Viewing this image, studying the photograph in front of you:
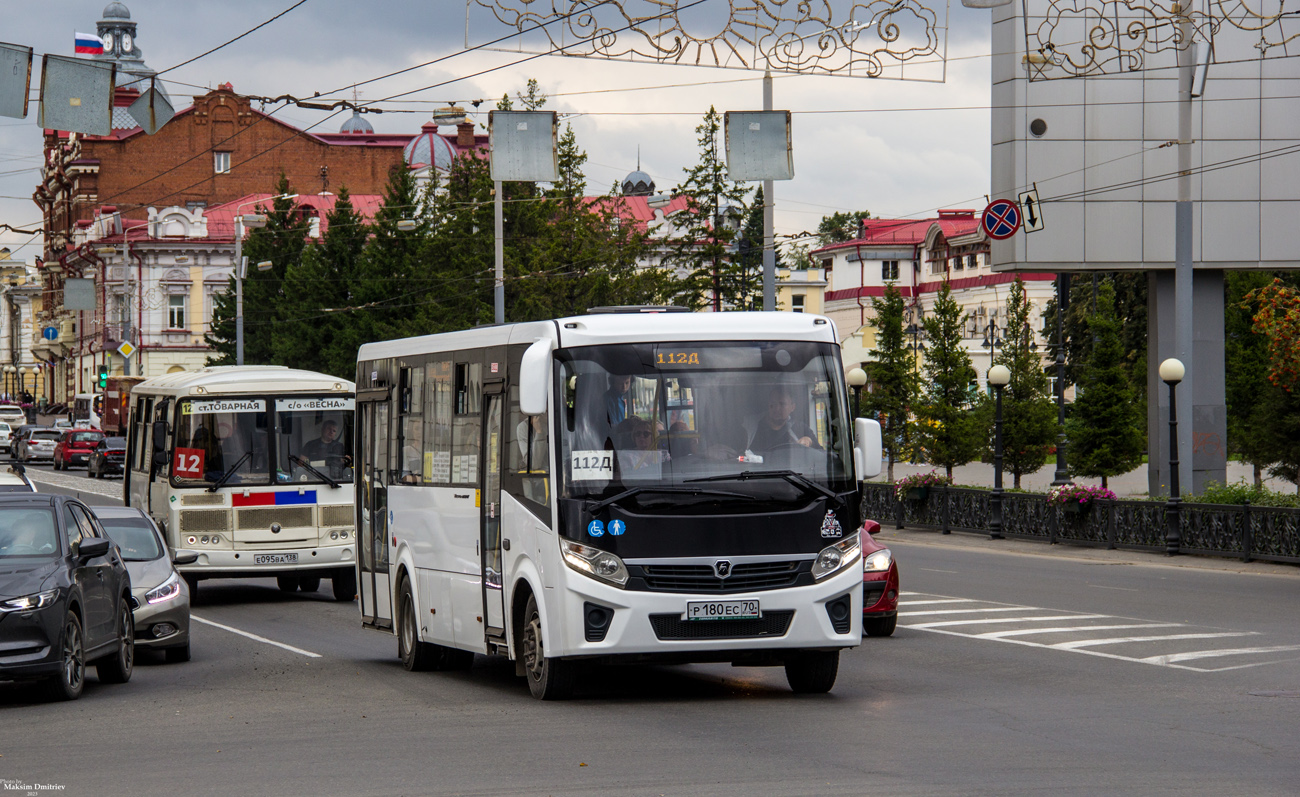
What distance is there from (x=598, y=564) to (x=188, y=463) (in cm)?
1230

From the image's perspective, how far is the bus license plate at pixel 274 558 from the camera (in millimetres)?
22344

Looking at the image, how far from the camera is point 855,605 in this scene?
1192 centimetres

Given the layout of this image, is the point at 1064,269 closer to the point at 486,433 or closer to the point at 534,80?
the point at 486,433

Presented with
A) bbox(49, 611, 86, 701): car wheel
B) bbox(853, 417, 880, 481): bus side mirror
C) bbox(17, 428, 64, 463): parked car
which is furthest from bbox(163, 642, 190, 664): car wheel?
bbox(17, 428, 64, 463): parked car

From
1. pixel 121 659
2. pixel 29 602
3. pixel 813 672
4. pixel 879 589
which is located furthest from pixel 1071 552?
pixel 29 602

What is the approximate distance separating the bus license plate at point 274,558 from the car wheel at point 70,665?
9160 mm

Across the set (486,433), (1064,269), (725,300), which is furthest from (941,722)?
(725,300)

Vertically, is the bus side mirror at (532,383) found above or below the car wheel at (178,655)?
above

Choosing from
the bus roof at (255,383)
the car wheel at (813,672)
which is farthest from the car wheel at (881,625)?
the bus roof at (255,383)

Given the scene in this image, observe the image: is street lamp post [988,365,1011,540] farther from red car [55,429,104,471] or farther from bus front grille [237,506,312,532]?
red car [55,429,104,471]

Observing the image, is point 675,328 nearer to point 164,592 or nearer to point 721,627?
point 721,627

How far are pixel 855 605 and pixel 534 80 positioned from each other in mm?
57067

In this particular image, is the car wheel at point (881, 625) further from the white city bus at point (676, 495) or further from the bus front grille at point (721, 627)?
the bus front grille at point (721, 627)

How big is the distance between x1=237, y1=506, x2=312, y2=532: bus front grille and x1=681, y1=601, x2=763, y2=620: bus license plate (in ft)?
39.1
